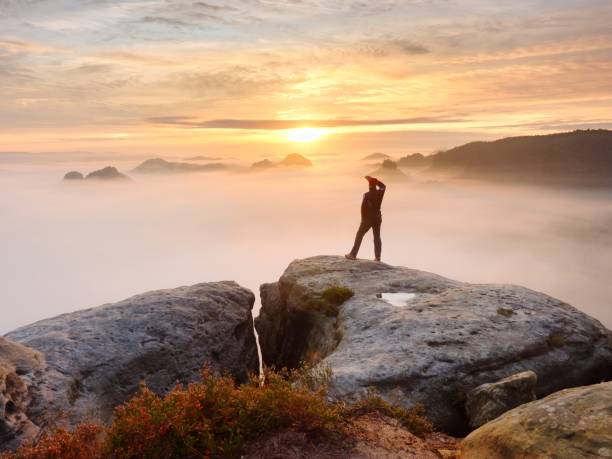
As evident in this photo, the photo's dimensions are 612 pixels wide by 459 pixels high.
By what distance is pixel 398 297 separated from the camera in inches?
739

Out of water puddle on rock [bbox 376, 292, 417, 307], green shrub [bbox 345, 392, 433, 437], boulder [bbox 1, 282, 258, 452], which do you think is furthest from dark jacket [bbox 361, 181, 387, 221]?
green shrub [bbox 345, 392, 433, 437]

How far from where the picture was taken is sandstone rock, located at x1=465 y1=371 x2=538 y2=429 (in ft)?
34.3

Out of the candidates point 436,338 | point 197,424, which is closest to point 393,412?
point 197,424

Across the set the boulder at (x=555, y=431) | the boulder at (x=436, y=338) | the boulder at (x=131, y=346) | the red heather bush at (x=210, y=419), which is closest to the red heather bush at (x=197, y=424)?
the red heather bush at (x=210, y=419)

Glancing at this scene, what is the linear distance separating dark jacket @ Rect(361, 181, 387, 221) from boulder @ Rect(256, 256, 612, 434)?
3599 millimetres

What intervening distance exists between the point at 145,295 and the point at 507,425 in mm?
14834

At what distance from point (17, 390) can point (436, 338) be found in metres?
11.0

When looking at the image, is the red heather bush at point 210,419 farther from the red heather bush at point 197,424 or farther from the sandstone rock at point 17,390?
the sandstone rock at point 17,390

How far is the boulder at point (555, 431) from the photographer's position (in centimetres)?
684

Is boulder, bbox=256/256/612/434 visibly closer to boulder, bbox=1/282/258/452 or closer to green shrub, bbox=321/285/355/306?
green shrub, bbox=321/285/355/306

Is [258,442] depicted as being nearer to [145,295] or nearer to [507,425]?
[507,425]

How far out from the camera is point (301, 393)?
329 inches

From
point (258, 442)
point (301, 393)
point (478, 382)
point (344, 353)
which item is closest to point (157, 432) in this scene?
point (258, 442)

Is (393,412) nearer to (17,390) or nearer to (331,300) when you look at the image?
(17,390)
